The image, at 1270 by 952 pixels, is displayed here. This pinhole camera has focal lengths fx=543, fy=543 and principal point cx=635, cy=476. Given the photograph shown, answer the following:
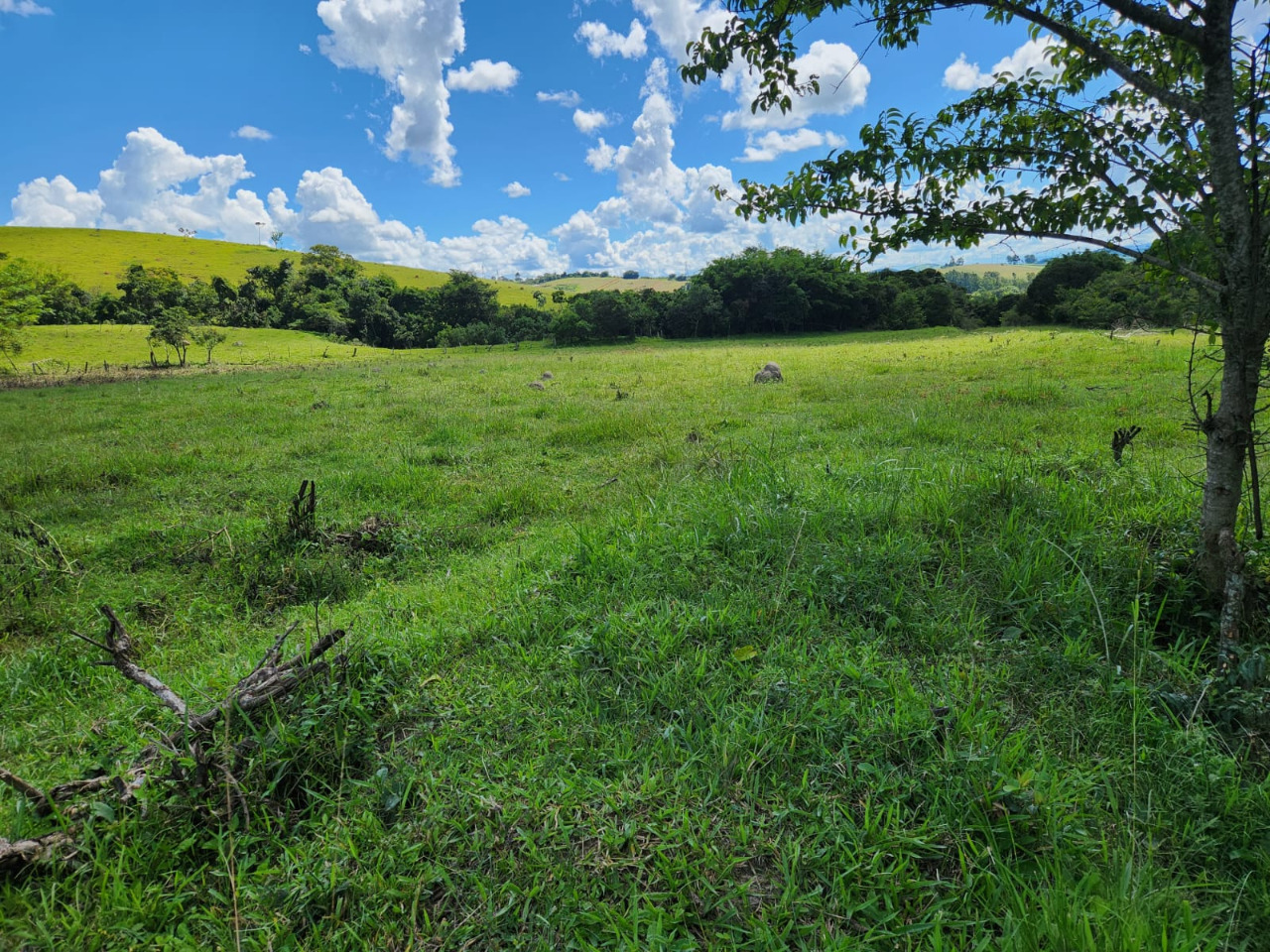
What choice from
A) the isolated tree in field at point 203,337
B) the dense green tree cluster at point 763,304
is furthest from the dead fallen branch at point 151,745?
the dense green tree cluster at point 763,304

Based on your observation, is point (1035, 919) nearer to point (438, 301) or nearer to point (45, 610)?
point (45, 610)

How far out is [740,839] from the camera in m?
2.13

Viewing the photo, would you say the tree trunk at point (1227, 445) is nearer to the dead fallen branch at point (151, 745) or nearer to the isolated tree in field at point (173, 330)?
the dead fallen branch at point (151, 745)

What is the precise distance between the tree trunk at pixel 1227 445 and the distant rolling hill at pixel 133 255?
96.6 metres

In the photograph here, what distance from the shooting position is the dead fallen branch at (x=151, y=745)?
2090mm

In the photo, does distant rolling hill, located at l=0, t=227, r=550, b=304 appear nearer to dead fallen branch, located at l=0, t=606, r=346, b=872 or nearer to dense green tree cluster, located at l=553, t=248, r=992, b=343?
dense green tree cluster, located at l=553, t=248, r=992, b=343

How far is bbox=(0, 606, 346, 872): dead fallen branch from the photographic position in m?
2.09

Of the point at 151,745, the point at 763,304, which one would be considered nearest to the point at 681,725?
the point at 151,745

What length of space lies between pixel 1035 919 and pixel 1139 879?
0.41 metres

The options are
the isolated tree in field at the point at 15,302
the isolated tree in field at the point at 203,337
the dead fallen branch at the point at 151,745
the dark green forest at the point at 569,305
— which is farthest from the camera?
the dark green forest at the point at 569,305

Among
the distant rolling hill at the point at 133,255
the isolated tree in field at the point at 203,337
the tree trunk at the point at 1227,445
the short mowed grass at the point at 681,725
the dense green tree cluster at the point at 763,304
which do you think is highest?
the distant rolling hill at the point at 133,255

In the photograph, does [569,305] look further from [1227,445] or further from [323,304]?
[1227,445]

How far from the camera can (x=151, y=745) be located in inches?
104

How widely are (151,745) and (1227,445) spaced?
593cm
